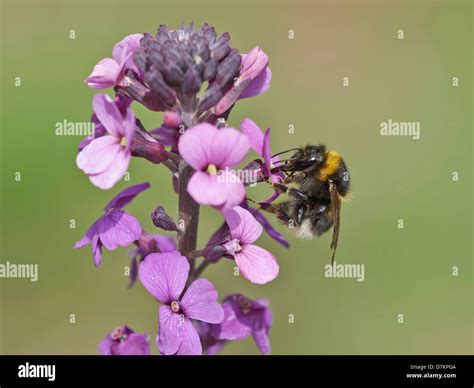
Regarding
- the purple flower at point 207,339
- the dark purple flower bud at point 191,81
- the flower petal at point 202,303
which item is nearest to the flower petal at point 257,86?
the dark purple flower bud at point 191,81

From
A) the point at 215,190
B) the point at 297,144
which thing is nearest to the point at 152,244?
the point at 215,190

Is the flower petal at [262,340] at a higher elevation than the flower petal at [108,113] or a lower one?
lower

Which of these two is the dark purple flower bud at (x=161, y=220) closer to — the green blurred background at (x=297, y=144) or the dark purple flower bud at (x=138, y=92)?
the dark purple flower bud at (x=138, y=92)

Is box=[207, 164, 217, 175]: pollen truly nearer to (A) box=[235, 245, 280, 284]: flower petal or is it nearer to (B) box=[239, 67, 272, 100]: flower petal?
(A) box=[235, 245, 280, 284]: flower petal

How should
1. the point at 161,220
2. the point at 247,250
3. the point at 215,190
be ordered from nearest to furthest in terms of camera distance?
1. the point at 215,190
2. the point at 247,250
3. the point at 161,220

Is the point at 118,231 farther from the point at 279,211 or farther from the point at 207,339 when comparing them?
the point at 279,211

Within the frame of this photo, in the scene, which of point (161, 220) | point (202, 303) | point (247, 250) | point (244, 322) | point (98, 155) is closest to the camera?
point (98, 155)

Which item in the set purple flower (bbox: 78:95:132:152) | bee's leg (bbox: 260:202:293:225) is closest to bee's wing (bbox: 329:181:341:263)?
bee's leg (bbox: 260:202:293:225)
